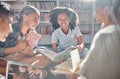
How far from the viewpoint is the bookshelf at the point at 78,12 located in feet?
6.40

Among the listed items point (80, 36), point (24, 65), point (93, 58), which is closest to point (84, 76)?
point (93, 58)

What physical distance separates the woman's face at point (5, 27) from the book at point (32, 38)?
14cm

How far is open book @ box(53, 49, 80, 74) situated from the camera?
2.00 metres

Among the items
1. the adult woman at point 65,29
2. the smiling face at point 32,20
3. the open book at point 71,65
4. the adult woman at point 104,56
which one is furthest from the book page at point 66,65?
the smiling face at point 32,20

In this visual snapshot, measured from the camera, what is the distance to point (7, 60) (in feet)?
6.44

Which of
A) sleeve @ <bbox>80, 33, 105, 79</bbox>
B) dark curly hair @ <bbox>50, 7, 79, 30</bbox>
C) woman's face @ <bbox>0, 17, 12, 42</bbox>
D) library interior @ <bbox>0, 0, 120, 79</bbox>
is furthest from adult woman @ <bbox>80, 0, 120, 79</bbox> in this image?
woman's face @ <bbox>0, 17, 12, 42</bbox>

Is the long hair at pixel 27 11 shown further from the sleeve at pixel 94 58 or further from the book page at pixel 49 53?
the sleeve at pixel 94 58

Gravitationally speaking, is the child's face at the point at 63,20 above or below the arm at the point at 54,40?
above

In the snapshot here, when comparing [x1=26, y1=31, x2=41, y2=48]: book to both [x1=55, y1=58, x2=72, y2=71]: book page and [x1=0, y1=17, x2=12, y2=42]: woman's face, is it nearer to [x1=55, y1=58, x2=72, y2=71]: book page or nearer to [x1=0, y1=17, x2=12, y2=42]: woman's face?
[x1=0, y1=17, x2=12, y2=42]: woman's face

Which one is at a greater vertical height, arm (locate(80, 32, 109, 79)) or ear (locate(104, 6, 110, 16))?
ear (locate(104, 6, 110, 16))

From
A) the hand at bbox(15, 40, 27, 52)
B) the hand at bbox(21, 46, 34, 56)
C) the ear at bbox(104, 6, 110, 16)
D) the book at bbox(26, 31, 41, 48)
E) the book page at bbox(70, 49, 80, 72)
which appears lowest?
the book page at bbox(70, 49, 80, 72)

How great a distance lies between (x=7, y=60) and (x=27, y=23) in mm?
306

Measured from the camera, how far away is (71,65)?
79.0 inches

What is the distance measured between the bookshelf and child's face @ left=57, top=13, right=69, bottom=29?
7 cm
